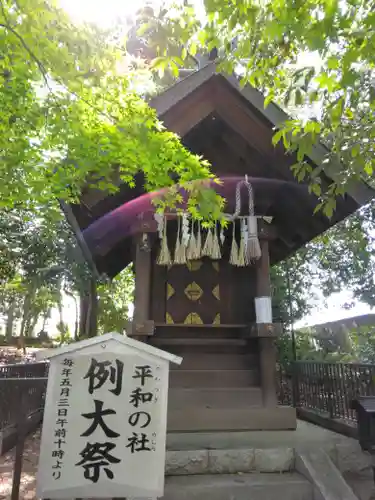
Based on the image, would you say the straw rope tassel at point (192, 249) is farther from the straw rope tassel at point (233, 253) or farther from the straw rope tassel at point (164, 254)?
the straw rope tassel at point (233, 253)

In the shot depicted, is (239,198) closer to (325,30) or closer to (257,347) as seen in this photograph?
(257,347)

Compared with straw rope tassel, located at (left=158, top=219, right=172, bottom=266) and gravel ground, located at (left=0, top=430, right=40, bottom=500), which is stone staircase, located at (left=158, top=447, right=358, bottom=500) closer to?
gravel ground, located at (left=0, top=430, right=40, bottom=500)

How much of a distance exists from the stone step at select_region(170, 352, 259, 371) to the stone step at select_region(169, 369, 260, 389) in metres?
0.13

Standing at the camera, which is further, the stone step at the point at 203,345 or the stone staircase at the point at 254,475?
the stone step at the point at 203,345

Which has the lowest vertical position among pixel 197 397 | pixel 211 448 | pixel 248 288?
pixel 211 448

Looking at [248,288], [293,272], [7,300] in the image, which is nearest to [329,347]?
[293,272]

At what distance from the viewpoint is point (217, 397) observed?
498 cm

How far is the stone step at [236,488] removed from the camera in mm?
3334

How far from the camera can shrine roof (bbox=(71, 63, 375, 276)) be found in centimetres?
457

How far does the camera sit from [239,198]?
17.6 feet

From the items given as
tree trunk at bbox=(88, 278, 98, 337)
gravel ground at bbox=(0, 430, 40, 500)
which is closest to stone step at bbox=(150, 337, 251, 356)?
gravel ground at bbox=(0, 430, 40, 500)

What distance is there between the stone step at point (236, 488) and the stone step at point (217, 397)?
1298mm

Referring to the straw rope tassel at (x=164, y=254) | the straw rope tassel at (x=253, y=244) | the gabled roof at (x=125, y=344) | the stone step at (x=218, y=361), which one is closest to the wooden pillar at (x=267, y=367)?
the stone step at (x=218, y=361)

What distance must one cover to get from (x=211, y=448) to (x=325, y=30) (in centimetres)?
396
